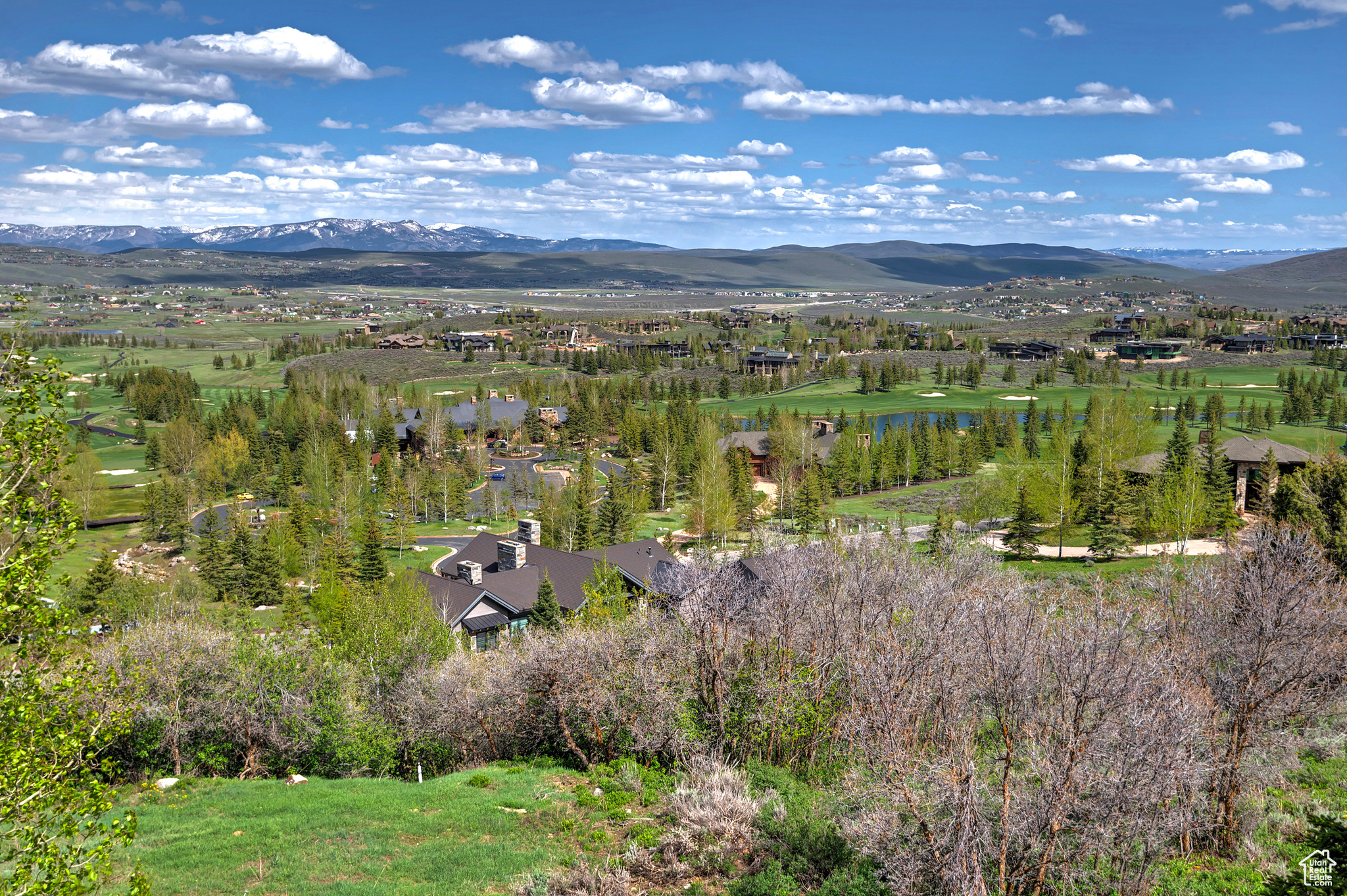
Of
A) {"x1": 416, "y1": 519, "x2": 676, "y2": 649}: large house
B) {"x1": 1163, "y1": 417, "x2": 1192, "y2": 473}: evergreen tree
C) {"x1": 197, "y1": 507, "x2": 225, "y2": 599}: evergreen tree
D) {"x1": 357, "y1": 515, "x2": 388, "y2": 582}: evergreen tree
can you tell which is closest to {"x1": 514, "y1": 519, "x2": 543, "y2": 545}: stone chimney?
{"x1": 416, "y1": 519, "x2": 676, "y2": 649}: large house

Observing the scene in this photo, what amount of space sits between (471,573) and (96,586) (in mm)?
22034

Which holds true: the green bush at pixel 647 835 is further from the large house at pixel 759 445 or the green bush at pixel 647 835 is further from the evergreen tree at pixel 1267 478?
the large house at pixel 759 445

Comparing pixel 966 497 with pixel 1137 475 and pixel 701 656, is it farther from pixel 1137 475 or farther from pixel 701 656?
pixel 701 656

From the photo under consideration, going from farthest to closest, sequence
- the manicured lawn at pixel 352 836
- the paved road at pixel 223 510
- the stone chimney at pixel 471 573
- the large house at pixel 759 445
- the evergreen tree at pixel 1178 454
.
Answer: the large house at pixel 759 445 → the paved road at pixel 223 510 → the evergreen tree at pixel 1178 454 → the stone chimney at pixel 471 573 → the manicured lawn at pixel 352 836

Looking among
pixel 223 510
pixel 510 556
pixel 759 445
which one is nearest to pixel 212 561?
pixel 510 556

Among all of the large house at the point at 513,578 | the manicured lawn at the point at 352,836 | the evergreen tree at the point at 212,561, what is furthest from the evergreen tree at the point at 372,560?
the manicured lawn at the point at 352,836

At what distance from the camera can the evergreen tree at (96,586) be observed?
157 ft

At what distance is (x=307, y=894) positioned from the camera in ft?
52.1

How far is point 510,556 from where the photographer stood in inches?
1922

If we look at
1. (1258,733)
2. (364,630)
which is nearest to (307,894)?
(364,630)

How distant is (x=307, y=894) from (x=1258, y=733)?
19860mm

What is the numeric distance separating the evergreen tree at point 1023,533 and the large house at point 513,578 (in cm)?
2304

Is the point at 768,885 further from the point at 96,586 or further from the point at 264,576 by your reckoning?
the point at 264,576

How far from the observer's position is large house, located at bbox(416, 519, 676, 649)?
43.2 metres
